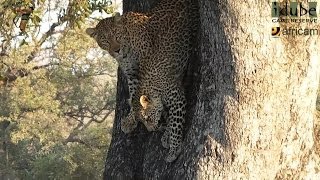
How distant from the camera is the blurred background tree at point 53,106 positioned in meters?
17.1

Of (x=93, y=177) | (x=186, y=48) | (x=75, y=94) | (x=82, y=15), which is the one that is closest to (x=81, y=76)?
(x=75, y=94)

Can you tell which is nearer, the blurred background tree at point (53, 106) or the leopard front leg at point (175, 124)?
the leopard front leg at point (175, 124)

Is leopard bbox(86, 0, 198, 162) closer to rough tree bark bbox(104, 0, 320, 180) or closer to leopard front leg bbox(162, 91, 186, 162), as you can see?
leopard front leg bbox(162, 91, 186, 162)

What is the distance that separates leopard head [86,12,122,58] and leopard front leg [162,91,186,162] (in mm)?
706

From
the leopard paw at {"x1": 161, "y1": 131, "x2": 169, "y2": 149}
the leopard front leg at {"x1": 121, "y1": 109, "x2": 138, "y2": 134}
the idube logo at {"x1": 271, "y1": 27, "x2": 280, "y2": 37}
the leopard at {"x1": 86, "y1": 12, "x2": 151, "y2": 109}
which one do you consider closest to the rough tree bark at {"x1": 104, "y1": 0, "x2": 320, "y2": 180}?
Result: the idube logo at {"x1": 271, "y1": 27, "x2": 280, "y2": 37}

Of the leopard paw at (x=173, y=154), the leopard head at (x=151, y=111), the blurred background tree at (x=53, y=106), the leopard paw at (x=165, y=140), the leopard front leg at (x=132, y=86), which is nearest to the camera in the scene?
the leopard paw at (x=173, y=154)

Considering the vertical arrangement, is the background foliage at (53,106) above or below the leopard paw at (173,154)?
below

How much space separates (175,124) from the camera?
5.12 metres

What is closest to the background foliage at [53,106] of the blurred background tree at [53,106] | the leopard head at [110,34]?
the blurred background tree at [53,106]

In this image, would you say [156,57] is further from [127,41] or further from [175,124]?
[175,124]

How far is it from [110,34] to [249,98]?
5.51ft

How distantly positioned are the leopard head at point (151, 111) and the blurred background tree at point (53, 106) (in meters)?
9.80

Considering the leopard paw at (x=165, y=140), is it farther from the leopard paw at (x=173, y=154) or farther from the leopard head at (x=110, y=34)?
the leopard head at (x=110, y=34)

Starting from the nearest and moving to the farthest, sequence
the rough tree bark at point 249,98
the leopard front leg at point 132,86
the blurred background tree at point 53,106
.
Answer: the rough tree bark at point 249,98, the leopard front leg at point 132,86, the blurred background tree at point 53,106
